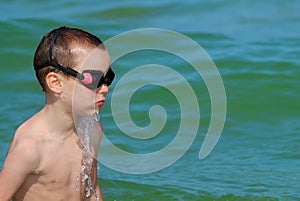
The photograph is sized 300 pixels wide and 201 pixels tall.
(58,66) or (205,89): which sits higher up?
(205,89)

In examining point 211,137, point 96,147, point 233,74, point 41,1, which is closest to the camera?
point 96,147

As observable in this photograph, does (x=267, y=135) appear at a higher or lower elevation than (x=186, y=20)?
lower

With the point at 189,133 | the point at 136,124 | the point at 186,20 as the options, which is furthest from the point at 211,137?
the point at 186,20

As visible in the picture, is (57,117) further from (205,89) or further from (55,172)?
(205,89)

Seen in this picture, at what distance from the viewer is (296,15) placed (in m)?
9.22

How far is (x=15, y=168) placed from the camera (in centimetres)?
363

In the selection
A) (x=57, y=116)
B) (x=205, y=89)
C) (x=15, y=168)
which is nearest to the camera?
(x=15, y=168)

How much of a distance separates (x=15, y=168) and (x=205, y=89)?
3.72 m

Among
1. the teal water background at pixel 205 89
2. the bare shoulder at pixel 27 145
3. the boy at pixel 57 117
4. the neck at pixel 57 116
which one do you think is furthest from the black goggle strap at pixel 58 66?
the teal water background at pixel 205 89

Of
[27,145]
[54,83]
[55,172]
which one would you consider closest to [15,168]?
[27,145]

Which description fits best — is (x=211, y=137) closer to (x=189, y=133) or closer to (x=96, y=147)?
(x=189, y=133)

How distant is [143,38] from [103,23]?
28.2 inches

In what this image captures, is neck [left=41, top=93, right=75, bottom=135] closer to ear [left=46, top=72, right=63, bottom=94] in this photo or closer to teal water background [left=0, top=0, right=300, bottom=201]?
ear [left=46, top=72, right=63, bottom=94]

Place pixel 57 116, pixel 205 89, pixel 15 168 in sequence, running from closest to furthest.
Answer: pixel 15 168, pixel 57 116, pixel 205 89
